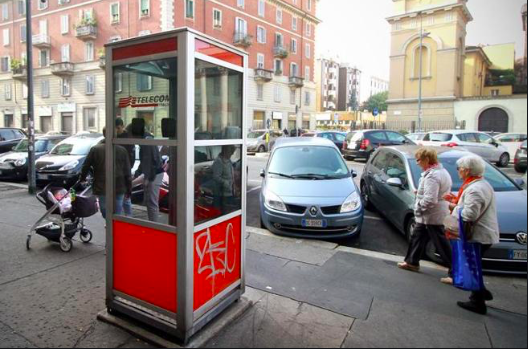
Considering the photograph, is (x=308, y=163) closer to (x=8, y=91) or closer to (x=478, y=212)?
(x=478, y=212)

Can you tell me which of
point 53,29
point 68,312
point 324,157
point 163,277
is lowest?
point 68,312

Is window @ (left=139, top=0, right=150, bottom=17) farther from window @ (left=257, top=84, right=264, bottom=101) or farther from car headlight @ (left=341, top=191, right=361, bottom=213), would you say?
window @ (left=257, top=84, right=264, bottom=101)

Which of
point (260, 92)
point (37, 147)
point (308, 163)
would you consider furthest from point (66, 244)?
point (260, 92)

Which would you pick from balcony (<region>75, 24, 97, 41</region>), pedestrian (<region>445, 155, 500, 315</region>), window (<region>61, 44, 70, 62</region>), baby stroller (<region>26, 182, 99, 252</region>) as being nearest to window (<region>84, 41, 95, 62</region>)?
balcony (<region>75, 24, 97, 41</region>)

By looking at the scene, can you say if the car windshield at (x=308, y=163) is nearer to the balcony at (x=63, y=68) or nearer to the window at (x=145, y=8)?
the window at (x=145, y=8)

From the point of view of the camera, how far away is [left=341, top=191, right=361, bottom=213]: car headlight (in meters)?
5.69

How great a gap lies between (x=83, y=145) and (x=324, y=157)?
7.72 meters

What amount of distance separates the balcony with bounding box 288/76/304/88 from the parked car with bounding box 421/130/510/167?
30.4m

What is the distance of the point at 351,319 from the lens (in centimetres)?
330

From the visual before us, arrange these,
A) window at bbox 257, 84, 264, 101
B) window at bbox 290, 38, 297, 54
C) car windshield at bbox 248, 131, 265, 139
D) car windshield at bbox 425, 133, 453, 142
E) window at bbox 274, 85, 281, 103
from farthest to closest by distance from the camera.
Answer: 1. window at bbox 290, 38, 297, 54
2. window at bbox 274, 85, 281, 103
3. window at bbox 257, 84, 264, 101
4. car windshield at bbox 248, 131, 265, 139
5. car windshield at bbox 425, 133, 453, 142

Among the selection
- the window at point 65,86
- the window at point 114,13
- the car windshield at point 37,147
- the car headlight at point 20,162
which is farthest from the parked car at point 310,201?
the window at point 65,86

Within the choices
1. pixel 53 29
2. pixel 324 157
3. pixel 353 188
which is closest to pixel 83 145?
pixel 324 157

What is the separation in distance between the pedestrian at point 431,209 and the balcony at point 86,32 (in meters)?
34.6

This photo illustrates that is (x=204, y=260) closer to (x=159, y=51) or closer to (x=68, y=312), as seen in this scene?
(x=68, y=312)
